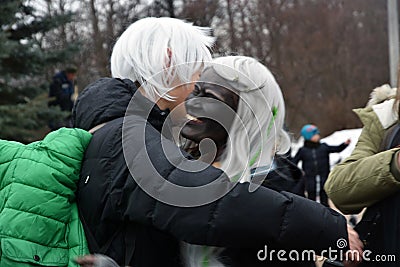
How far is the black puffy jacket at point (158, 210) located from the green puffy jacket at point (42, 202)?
0.05 meters

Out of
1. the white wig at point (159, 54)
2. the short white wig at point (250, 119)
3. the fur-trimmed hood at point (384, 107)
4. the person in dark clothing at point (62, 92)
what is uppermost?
the white wig at point (159, 54)

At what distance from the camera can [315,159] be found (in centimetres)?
1112

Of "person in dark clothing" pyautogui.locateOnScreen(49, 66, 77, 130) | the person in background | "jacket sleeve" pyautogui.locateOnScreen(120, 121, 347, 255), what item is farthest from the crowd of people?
"person in dark clothing" pyautogui.locateOnScreen(49, 66, 77, 130)

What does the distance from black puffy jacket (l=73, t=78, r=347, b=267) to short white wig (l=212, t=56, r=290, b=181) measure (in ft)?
0.98

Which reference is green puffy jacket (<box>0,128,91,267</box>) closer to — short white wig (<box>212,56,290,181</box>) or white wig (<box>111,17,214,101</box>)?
white wig (<box>111,17,214,101</box>)

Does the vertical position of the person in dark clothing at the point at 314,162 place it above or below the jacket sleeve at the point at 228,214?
below

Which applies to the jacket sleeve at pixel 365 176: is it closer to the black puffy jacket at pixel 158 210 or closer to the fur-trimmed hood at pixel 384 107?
the fur-trimmed hood at pixel 384 107

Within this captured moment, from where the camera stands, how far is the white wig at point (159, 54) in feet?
7.11

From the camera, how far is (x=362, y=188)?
272 cm

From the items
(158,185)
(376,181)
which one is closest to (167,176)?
(158,185)

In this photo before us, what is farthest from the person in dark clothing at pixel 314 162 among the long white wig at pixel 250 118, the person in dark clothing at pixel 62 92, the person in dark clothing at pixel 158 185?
the person in dark clothing at pixel 158 185

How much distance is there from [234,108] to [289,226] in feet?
1.98

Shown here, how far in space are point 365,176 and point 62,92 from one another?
32.3 ft

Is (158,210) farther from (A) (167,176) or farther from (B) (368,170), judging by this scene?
(B) (368,170)
